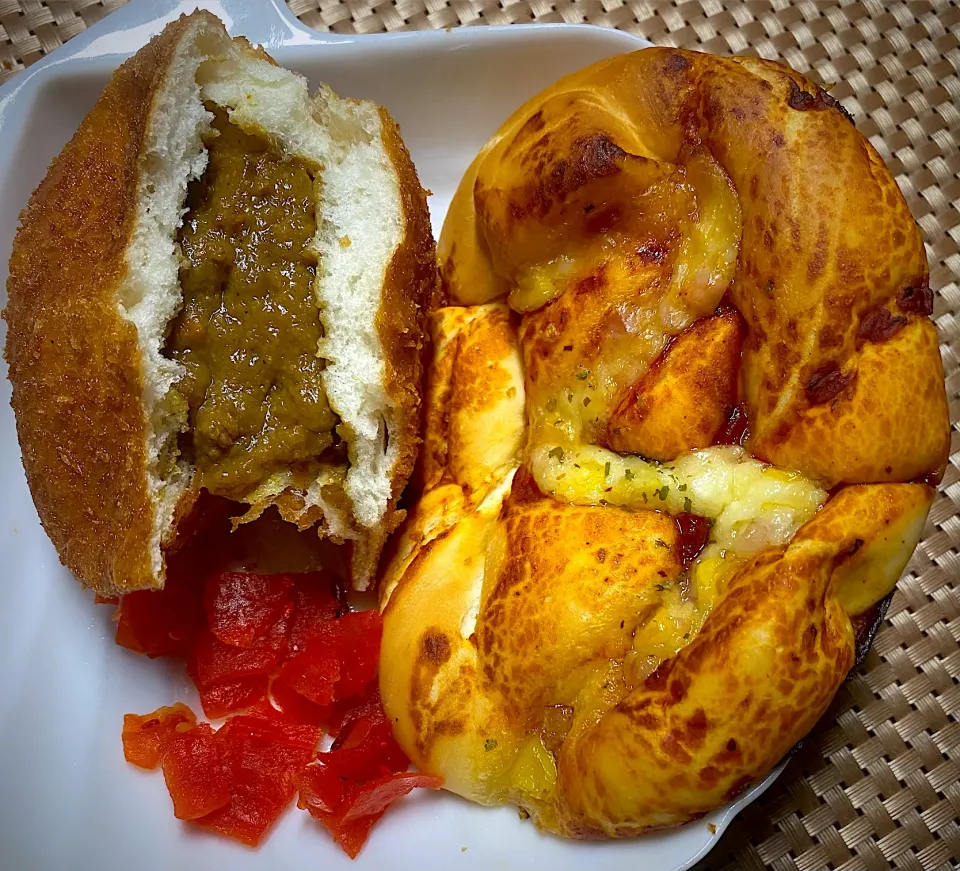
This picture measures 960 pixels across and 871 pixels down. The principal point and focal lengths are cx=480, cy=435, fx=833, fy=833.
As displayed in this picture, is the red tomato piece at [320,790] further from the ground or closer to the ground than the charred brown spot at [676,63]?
closer to the ground

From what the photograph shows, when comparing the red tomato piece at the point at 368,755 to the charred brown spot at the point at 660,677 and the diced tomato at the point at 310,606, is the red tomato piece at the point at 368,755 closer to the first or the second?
the diced tomato at the point at 310,606

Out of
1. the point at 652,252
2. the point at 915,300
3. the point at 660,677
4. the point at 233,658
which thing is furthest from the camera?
the point at 233,658

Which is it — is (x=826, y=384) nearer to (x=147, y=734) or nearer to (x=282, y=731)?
(x=282, y=731)

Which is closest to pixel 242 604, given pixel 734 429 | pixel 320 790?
pixel 320 790

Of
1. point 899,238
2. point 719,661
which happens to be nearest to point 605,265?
point 899,238

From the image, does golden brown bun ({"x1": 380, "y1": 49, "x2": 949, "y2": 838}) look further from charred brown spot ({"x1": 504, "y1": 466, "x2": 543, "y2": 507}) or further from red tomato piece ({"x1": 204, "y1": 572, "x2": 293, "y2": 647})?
red tomato piece ({"x1": 204, "y1": 572, "x2": 293, "y2": 647})

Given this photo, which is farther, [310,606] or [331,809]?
[310,606]

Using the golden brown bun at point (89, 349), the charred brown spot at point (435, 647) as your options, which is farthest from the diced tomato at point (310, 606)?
the golden brown bun at point (89, 349)
